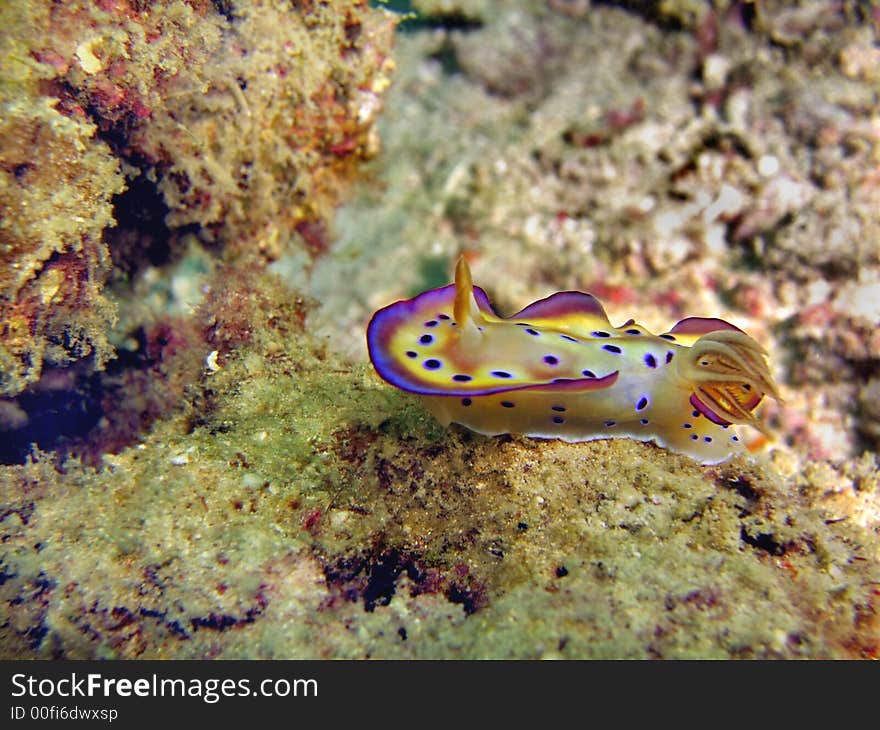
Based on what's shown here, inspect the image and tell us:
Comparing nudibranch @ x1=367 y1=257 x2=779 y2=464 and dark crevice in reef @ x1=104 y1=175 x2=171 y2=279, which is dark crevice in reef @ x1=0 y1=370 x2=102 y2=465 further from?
nudibranch @ x1=367 y1=257 x2=779 y2=464

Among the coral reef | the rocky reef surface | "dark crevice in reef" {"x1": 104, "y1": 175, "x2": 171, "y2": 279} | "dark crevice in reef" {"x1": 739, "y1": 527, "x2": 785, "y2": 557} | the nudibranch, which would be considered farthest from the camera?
"dark crevice in reef" {"x1": 104, "y1": 175, "x2": 171, "y2": 279}

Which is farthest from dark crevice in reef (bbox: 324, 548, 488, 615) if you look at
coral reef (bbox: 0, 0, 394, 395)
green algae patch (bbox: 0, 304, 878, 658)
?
coral reef (bbox: 0, 0, 394, 395)

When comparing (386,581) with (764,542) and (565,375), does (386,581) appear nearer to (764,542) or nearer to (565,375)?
(565,375)

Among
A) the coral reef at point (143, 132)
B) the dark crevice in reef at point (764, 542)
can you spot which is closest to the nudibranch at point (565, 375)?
the dark crevice in reef at point (764, 542)

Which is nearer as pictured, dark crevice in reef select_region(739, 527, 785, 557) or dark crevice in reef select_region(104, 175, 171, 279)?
dark crevice in reef select_region(739, 527, 785, 557)

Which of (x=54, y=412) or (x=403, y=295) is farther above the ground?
(x=403, y=295)

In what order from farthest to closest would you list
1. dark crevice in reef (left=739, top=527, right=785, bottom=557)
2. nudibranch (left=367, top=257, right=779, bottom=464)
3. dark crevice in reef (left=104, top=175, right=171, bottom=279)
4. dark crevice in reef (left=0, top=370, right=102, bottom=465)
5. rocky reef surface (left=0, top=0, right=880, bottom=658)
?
dark crevice in reef (left=104, top=175, right=171, bottom=279)
dark crevice in reef (left=0, top=370, right=102, bottom=465)
nudibranch (left=367, top=257, right=779, bottom=464)
dark crevice in reef (left=739, top=527, right=785, bottom=557)
rocky reef surface (left=0, top=0, right=880, bottom=658)

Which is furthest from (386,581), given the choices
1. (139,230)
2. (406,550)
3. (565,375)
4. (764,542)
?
(139,230)
